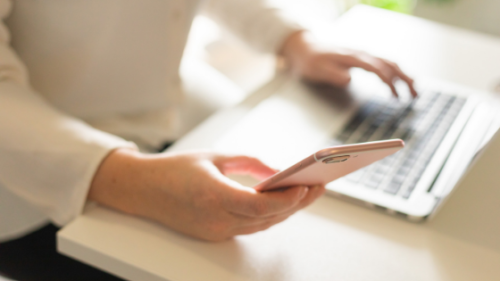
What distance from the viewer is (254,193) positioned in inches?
18.0

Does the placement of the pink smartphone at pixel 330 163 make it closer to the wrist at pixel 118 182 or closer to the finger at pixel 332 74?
the wrist at pixel 118 182

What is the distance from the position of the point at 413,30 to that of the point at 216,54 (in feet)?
4.73

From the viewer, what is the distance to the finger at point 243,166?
51cm

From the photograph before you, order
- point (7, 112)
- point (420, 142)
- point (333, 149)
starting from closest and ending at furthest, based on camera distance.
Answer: point (333, 149) → point (7, 112) → point (420, 142)

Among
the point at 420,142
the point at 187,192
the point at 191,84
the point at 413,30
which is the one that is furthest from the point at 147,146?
the point at 413,30

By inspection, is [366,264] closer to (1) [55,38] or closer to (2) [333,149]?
(2) [333,149]

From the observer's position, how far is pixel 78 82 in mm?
727

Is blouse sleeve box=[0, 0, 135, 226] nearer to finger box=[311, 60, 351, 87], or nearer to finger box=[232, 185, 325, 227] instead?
finger box=[232, 185, 325, 227]

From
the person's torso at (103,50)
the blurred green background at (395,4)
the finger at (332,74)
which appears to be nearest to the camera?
the person's torso at (103,50)

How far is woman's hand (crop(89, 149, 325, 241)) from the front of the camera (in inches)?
18.0

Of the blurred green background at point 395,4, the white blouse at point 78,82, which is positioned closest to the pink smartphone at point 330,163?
the white blouse at point 78,82

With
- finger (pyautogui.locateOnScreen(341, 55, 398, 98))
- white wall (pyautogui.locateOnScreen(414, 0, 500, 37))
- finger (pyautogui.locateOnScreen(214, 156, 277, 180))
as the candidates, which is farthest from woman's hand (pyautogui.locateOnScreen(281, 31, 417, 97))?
white wall (pyautogui.locateOnScreen(414, 0, 500, 37))

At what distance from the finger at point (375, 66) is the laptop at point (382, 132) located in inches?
1.2

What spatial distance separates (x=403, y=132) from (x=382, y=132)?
0.03 meters
